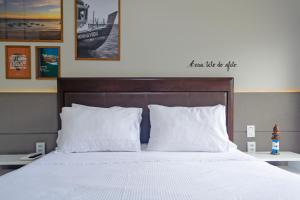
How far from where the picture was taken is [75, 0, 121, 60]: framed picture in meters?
2.55

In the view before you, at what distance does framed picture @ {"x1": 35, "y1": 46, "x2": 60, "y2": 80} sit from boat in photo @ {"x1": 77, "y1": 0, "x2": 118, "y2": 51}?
0.24 m

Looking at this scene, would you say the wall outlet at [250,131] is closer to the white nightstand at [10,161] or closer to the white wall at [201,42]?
the white wall at [201,42]

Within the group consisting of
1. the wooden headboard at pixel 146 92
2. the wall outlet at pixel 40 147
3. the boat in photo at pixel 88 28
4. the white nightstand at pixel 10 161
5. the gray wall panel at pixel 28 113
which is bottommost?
the white nightstand at pixel 10 161

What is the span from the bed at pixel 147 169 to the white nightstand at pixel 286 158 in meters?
0.33

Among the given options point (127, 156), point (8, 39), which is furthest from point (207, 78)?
point (8, 39)

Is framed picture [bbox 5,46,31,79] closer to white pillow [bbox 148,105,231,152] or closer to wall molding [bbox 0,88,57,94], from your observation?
wall molding [bbox 0,88,57,94]

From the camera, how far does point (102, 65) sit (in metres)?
2.58

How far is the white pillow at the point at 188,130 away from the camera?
2143mm

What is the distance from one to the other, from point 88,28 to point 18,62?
0.75 metres

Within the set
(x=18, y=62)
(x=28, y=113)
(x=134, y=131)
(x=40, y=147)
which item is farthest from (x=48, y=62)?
(x=134, y=131)

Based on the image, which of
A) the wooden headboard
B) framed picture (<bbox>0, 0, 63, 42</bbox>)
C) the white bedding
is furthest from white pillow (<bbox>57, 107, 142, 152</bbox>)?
framed picture (<bbox>0, 0, 63, 42</bbox>)

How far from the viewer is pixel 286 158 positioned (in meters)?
2.35

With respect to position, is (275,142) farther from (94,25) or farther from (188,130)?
(94,25)

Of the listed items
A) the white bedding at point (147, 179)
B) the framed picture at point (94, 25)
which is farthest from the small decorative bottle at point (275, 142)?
the framed picture at point (94, 25)
